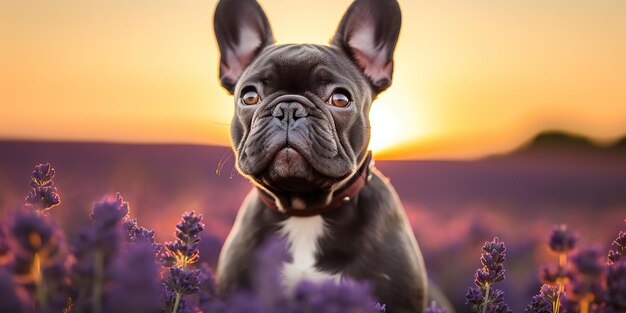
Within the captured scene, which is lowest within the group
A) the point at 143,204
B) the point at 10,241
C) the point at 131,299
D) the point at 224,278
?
the point at 131,299

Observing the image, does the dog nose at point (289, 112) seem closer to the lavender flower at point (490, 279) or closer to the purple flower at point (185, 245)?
the purple flower at point (185, 245)

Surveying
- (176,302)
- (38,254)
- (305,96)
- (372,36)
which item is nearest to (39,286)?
(38,254)

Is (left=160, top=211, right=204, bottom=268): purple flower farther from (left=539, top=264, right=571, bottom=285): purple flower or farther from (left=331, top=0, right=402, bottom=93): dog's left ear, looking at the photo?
Result: (left=331, top=0, right=402, bottom=93): dog's left ear

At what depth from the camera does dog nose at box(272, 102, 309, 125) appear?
10.9ft

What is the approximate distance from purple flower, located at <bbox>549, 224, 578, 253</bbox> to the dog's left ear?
2.57 metres

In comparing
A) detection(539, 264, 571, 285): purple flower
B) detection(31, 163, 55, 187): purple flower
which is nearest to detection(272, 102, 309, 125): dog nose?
detection(31, 163, 55, 187): purple flower

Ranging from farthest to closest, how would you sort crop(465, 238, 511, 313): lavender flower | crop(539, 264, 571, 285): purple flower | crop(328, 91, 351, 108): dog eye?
crop(328, 91, 351, 108): dog eye → crop(465, 238, 511, 313): lavender flower → crop(539, 264, 571, 285): purple flower

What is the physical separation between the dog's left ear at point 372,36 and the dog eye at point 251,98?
2.50ft

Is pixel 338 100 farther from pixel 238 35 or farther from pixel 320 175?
pixel 238 35

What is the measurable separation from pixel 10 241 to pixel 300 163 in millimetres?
2283

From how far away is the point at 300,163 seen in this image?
10.7 ft

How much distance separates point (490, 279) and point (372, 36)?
235 centimetres

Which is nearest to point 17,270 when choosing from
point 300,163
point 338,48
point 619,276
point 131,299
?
point 131,299

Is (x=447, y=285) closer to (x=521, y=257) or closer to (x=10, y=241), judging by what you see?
(x=521, y=257)
